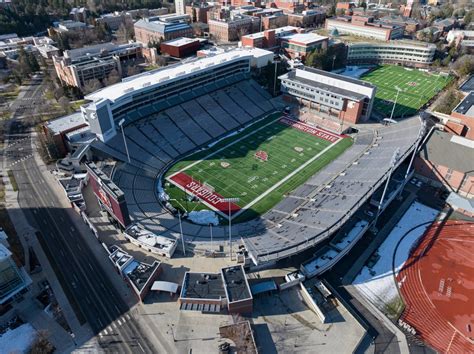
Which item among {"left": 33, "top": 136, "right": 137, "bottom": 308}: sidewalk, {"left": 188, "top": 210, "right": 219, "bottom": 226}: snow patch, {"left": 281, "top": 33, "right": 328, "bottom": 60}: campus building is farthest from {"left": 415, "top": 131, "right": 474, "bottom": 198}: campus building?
{"left": 281, "top": 33, "right": 328, "bottom": 60}: campus building

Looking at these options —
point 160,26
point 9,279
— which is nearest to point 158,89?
point 9,279

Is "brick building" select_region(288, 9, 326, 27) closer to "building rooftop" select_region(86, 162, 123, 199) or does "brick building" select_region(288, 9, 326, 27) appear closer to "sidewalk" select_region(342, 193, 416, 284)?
"sidewalk" select_region(342, 193, 416, 284)

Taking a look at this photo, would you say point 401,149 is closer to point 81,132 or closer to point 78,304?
point 78,304

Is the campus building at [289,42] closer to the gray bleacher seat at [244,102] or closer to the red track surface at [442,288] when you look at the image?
the gray bleacher seat at [244,102]

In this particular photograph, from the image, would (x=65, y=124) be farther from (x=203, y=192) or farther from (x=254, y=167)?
(x=254, y=167)

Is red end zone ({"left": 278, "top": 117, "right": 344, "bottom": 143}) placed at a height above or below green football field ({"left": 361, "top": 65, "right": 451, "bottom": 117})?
below

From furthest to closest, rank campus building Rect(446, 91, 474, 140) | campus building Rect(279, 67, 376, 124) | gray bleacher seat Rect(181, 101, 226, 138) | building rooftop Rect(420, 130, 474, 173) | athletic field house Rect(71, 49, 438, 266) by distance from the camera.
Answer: campus building Rect(279, 67, 376, 124)
gray bleacher seat Rect(181, 101, 226, 138)
campus building Rect(446, 91, 474, 140)
building rooftop Rect(420, 130, 474, 173)
athletic field house Rect(71, 49, 438, 266)

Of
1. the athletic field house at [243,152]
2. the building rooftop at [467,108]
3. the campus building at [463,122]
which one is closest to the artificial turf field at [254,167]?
the athletic field house at [243,152]
